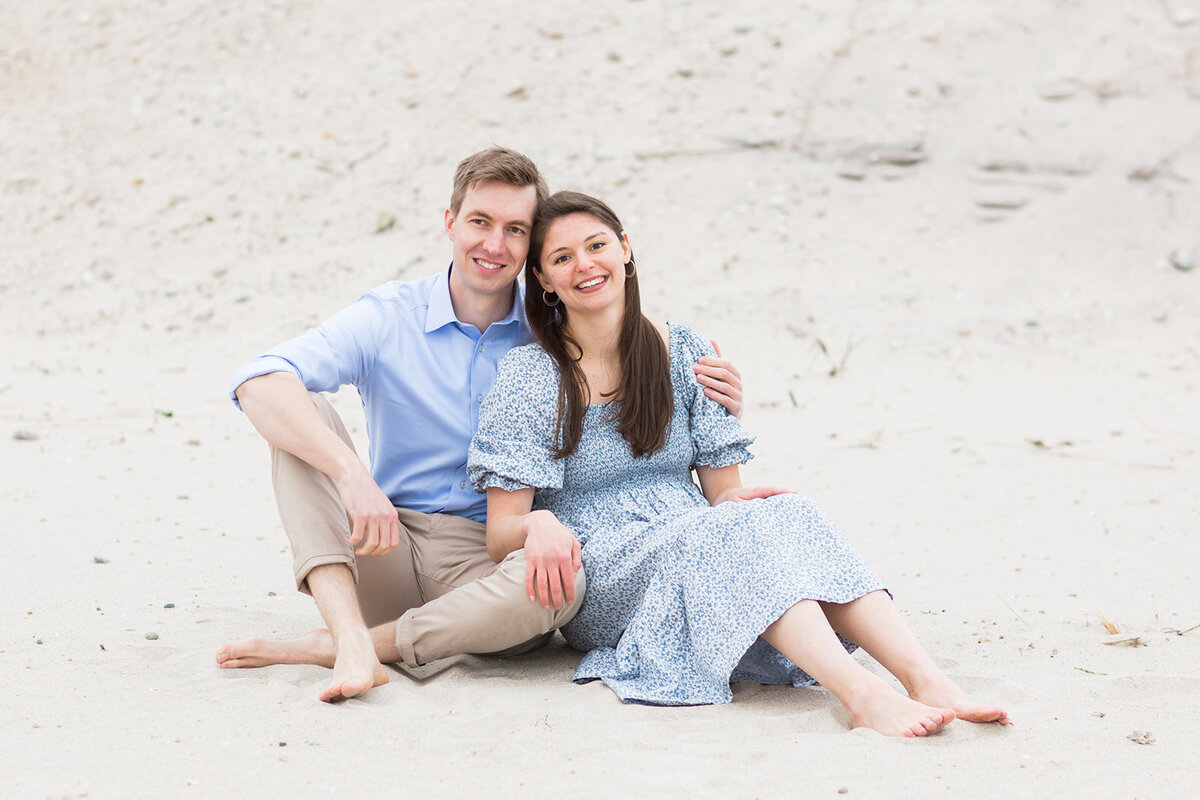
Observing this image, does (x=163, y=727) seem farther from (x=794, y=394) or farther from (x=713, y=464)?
(x=794, y=394)

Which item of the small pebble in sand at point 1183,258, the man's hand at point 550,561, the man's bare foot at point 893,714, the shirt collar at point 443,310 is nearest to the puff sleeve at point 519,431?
the man's hand at point 550,561

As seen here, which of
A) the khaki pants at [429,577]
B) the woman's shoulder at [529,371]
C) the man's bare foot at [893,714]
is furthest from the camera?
the woman's shoulder at [529,371]

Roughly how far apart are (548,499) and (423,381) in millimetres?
487

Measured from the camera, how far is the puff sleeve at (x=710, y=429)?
3.20m

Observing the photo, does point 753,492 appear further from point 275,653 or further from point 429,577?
point 275,653

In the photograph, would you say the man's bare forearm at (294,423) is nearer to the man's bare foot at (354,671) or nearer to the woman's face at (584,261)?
the man's bare foot at (354,671)

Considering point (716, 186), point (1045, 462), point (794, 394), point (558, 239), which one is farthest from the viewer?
point (716, 186)

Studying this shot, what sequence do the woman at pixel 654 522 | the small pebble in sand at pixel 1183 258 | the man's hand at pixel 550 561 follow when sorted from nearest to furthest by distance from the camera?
the woman at pixel 654 522 → the man's hand at pixel 550 561 → the small pebble in sand at pixel 1183 258

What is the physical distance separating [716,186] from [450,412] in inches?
250

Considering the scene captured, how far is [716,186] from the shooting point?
362 inches

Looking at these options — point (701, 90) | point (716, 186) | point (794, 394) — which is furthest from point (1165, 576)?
point (701, 90)

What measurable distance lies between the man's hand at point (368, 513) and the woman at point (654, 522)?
29 centimetres

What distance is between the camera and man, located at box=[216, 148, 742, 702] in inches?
114

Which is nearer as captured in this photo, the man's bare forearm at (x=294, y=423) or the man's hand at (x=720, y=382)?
the man's bare forearm at (x=294, y=423)
